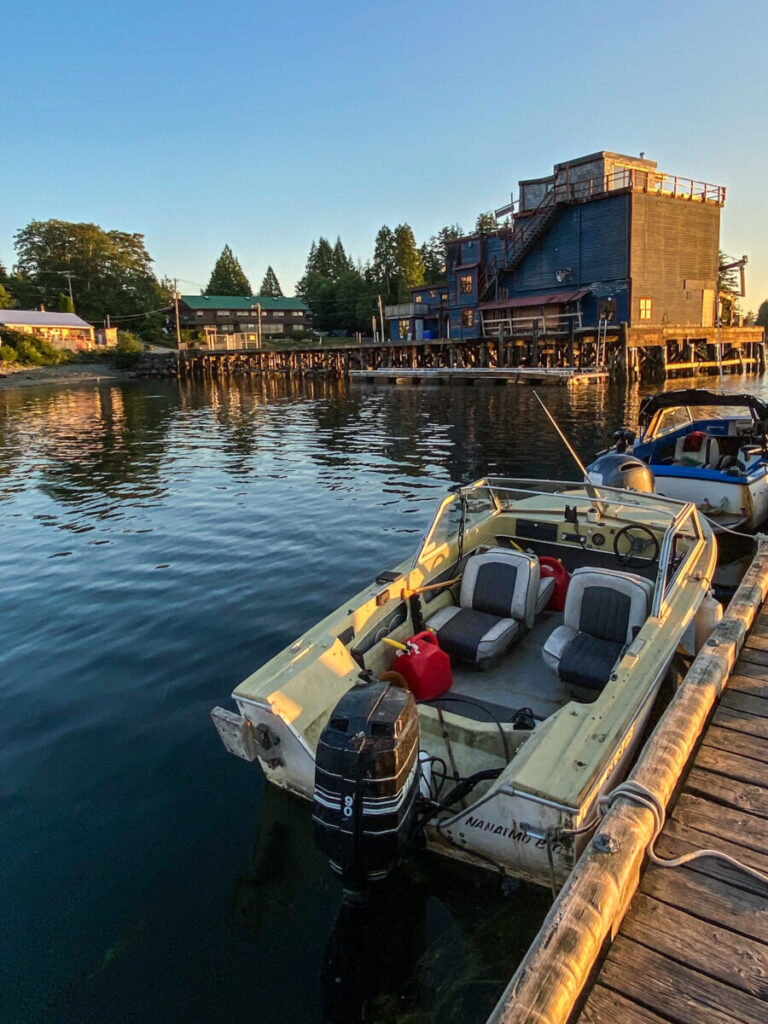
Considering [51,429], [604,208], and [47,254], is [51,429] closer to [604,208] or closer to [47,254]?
[604,208]

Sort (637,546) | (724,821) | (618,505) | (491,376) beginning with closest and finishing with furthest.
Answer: (724,821), (637,546), (618,505), (491,376)

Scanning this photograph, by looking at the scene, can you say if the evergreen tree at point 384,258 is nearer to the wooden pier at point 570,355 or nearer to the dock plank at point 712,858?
the wooden pier at point 570,355

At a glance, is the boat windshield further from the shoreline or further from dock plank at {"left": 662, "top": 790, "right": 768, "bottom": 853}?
A: the shoreline

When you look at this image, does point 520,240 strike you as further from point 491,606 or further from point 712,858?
point 712,858

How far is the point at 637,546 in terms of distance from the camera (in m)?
7.58

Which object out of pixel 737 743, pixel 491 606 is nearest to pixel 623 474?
pixel 491 606

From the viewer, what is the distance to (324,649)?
5203mm

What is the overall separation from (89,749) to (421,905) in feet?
12.0

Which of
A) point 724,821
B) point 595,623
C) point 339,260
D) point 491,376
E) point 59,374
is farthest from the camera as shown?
point 339,260

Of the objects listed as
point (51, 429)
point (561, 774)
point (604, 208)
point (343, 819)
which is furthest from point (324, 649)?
point (604, 208)

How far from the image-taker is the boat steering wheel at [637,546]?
7406 millimetres

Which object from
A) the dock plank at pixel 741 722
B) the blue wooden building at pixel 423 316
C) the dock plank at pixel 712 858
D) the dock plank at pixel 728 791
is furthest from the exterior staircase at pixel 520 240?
the dock plank at pixel 712 858

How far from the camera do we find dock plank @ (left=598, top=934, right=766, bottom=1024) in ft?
8.54

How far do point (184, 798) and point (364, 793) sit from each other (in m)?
2.66
